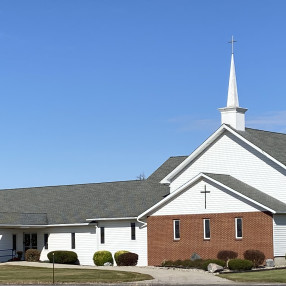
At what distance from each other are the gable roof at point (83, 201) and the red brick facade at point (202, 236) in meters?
3.23

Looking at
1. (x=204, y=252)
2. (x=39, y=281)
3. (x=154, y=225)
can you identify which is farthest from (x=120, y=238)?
(x=39, y=281)

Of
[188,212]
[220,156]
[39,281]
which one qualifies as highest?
[220,156]

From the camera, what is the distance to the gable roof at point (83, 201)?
194 ft

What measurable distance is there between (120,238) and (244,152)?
35.7 feet

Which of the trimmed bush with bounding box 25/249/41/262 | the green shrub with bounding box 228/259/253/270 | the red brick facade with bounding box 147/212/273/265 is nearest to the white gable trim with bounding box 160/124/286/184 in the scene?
the red brick facade with bounding box 147/212/273/265

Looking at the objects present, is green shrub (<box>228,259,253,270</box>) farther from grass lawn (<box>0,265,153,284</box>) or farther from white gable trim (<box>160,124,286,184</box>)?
white gable trim (<box>160,124,286,184</box>)

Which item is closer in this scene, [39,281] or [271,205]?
A: [39,281]

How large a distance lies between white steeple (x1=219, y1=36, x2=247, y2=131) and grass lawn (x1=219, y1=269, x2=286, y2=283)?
13.8m

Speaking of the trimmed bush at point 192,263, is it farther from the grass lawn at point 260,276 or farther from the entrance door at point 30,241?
the entrance door at point 30,241

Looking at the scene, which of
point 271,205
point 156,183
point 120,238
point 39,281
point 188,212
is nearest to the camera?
point 39,281

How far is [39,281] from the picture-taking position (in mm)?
39688

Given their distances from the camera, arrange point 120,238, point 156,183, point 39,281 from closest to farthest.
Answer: point 39,281, point 120,238, point 156,183

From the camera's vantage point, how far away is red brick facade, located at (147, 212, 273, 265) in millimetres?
48719

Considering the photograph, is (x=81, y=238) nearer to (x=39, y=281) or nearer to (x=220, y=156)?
(x=220, y=156)
